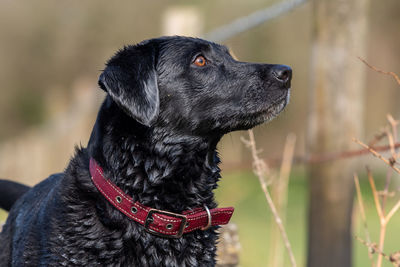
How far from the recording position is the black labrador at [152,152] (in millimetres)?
2461

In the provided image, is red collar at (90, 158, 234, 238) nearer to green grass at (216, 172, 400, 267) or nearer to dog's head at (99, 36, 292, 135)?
dog's head at (99, 36, 292, 135)

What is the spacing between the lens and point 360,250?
24.5ft

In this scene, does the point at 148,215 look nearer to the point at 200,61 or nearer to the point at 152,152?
the point at 152,152

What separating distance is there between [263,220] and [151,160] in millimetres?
6810

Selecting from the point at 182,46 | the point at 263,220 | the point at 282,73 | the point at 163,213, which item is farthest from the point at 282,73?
the point at 263,220

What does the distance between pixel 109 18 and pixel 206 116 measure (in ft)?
37.8

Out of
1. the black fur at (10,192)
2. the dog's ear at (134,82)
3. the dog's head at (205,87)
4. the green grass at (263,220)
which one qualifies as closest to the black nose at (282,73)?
the dog's head at (205,87)

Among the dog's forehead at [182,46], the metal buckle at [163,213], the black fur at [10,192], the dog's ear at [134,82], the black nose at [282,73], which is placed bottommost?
the metal buckle at [163,213]

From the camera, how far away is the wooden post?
365 centimetres

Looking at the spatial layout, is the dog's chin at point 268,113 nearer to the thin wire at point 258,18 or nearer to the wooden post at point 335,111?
the wooden post at point 335,111

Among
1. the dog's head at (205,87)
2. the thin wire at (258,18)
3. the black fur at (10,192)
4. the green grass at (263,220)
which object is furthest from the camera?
the green grass at (263,220)

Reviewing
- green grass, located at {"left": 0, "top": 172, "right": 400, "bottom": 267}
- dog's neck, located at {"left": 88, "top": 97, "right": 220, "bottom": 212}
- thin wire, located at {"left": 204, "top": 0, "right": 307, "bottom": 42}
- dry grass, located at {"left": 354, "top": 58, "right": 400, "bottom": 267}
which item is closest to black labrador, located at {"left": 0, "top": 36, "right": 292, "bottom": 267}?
dog's neck, located at {"left": 88, "top": 97, "right": 220, "bottom": 212}

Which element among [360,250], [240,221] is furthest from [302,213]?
[360,250]

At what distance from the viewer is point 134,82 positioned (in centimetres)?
251
